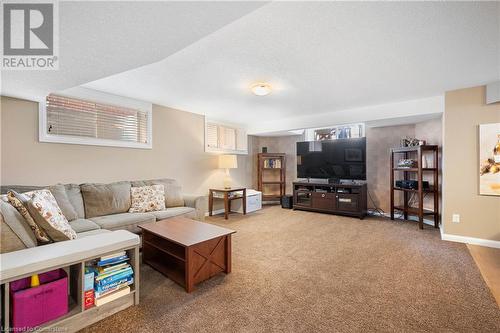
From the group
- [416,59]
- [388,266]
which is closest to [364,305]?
→ [388,266]

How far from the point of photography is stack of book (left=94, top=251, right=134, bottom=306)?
1.67 metres

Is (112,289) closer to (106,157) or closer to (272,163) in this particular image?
(106,157)

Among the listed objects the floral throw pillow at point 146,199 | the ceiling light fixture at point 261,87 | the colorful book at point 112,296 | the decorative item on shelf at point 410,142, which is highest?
the ceiling light fixture at point 261,87

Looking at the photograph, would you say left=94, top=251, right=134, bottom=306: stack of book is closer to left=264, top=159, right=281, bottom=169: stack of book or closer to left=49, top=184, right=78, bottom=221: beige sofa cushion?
left=49, top=184, right=78, bottom=221: beige sofa cushion

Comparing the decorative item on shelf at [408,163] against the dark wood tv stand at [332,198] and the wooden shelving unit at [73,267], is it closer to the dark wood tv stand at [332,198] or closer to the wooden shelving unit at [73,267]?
the dark wood tv stand at [332,198]

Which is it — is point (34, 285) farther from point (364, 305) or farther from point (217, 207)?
point (217, 207)

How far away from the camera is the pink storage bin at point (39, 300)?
4.45 ft

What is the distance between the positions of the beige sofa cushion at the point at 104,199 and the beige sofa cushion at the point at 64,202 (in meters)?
0.23

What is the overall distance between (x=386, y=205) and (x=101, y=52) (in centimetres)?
557

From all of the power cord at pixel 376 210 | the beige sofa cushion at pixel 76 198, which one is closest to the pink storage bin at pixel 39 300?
the beige sofa cushion at pixel 76 198

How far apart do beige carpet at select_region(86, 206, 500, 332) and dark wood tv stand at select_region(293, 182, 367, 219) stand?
151cm

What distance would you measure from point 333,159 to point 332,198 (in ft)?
3.04

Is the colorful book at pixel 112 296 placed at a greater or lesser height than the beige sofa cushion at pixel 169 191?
lesser

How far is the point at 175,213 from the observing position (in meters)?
3.29
